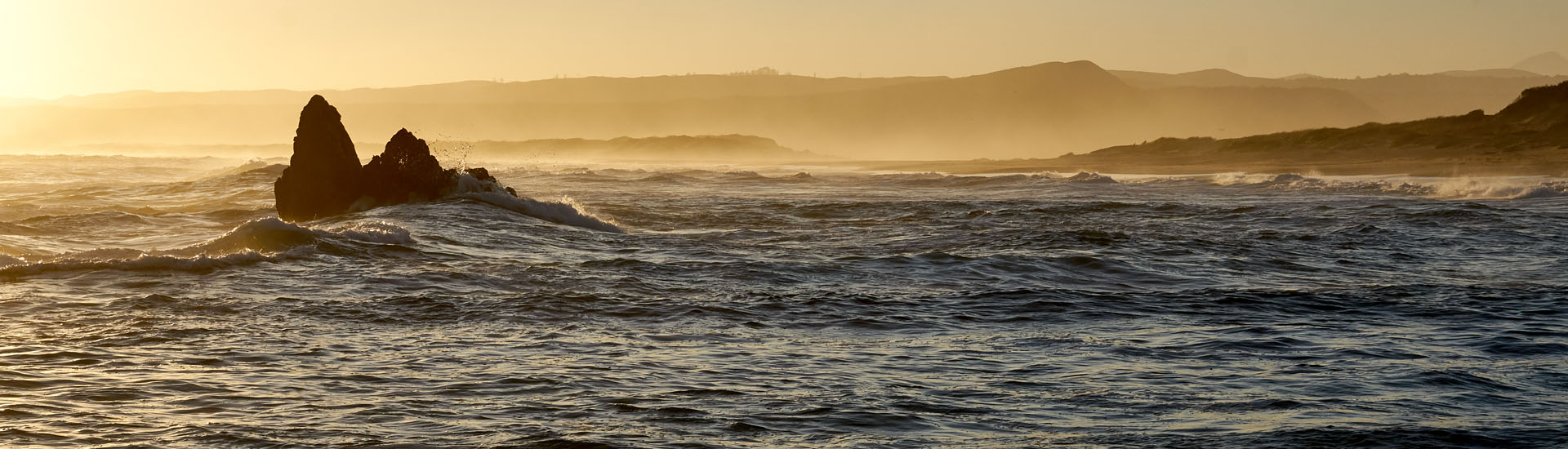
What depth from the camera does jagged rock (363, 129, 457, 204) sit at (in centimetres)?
2262

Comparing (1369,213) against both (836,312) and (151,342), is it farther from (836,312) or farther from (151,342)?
(151,342)

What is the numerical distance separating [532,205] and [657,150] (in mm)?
91487

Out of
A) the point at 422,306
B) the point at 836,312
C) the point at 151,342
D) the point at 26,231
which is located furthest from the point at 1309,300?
the point at 26,231

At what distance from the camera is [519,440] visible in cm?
619

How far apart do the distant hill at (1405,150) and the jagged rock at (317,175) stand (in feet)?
106

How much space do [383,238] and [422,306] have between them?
17.1 feet

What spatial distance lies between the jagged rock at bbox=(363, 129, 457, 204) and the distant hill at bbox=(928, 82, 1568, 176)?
30498mm

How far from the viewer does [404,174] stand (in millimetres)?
23094

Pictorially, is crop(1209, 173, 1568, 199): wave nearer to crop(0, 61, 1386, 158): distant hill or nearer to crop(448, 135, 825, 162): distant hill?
crop(448, 135, 825, 162): distant hill

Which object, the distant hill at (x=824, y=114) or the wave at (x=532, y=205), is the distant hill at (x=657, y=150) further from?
the wave at (x=532, y=205)

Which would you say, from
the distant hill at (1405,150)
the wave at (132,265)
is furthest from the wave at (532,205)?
the distant hill at (1405,150)

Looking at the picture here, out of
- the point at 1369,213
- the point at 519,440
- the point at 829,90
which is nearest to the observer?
the point at 519,440

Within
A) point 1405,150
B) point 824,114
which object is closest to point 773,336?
point 1405,150

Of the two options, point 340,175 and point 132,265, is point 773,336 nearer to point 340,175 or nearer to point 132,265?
point 132,265
